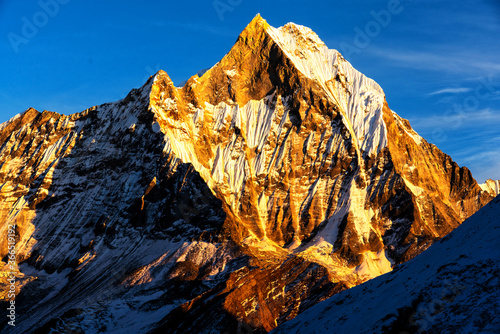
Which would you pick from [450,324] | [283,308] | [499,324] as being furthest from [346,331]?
[283,308]

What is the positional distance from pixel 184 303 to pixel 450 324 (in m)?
127

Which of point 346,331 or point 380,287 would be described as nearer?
point 346,331

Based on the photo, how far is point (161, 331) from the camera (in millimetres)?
169875

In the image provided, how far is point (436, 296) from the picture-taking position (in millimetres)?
75375

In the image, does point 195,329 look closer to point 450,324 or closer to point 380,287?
point 380,287

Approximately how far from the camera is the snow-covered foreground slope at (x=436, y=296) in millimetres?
69062

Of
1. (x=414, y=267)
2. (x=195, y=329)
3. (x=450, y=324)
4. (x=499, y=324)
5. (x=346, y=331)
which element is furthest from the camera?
(x=195, y=329)

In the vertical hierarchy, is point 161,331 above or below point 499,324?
above

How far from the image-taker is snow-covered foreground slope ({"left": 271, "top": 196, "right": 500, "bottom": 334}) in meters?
69.1

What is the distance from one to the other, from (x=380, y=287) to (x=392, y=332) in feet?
60.6

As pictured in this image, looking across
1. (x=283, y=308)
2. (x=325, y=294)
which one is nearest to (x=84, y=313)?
(x=283, y=308)

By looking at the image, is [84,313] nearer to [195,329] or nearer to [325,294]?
[195,329]

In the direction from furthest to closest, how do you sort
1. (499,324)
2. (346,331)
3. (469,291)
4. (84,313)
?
(84,313) → (346,331) → (469,291) → (499,324)

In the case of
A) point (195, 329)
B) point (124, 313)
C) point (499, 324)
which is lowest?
point (499, 324)
